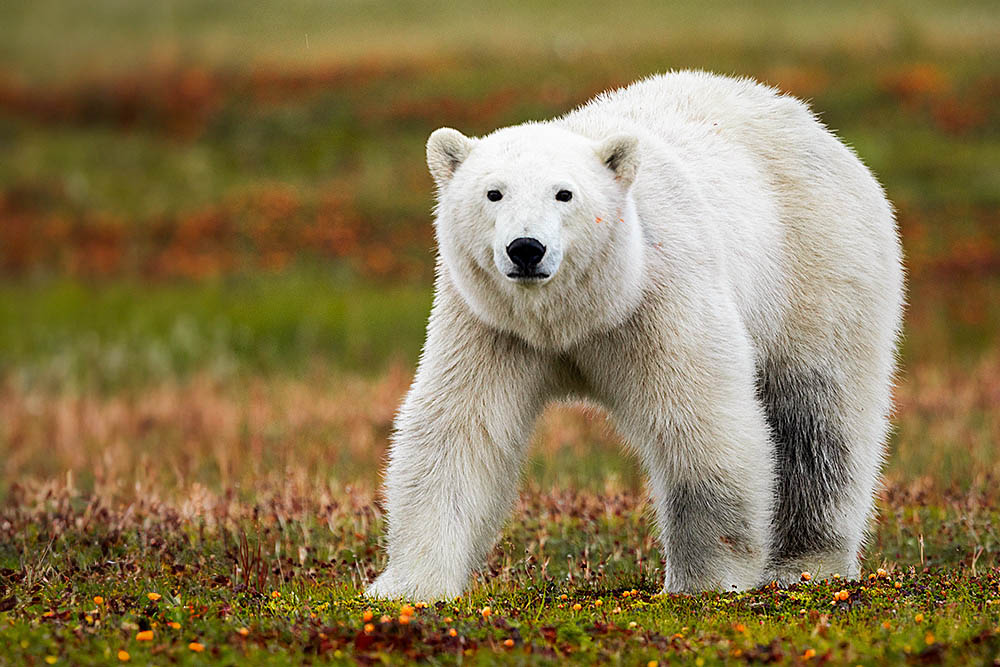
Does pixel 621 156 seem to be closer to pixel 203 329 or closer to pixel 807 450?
pixel 807 450

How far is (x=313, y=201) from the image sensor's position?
24250mm

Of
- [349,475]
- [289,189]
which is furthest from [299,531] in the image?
[289,189]

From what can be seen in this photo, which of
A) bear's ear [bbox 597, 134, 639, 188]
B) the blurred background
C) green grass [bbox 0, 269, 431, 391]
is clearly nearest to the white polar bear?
bear's ear [bbox 597, 134, 639, 188]

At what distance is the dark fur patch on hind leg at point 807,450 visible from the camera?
7.29 meters

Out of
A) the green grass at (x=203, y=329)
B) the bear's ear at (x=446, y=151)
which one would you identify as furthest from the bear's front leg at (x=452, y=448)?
the green grass at (x=203, y=329)

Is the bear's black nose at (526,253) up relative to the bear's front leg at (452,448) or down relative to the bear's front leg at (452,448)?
up

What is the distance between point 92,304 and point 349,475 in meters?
10.9

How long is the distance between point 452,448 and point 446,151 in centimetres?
138

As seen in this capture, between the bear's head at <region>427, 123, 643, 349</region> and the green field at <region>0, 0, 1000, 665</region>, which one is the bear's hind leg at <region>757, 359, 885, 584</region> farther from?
the bear's head at <region>427, 123, 643, 349</region>

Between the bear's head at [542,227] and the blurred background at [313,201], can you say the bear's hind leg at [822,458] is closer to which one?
the blurred background at [313,201]

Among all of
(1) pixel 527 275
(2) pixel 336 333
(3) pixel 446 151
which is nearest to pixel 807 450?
(1) pixel 527 275

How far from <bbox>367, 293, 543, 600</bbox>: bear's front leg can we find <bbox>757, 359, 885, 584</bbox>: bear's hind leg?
62.9 inches

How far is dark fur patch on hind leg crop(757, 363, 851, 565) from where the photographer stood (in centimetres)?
729

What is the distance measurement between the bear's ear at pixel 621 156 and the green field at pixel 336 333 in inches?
75.4
